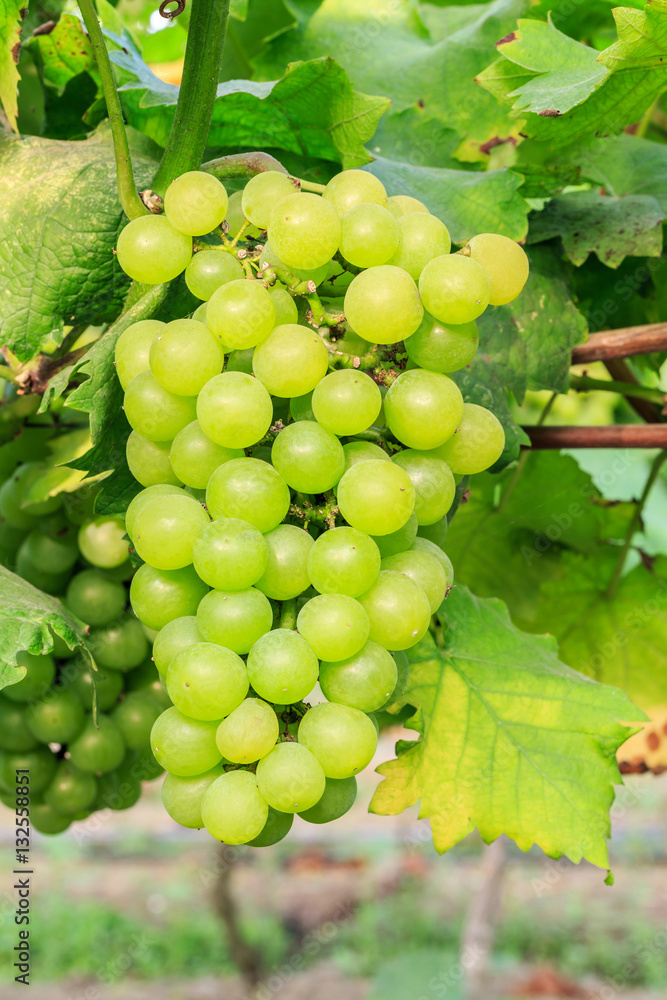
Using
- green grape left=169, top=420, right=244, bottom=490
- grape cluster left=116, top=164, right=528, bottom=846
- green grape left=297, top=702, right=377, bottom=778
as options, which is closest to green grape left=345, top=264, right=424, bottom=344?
grape cluster left=116, top=164, right=528, bottom=846

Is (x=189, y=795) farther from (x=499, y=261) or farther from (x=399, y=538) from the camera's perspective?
(x=499, y=261)

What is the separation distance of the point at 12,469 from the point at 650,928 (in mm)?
4541

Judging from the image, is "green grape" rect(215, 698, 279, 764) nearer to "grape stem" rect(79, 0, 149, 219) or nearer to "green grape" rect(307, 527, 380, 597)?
"green grape" rect(307, 527, 380, 597)

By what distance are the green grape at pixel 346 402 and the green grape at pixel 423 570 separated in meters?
0.09

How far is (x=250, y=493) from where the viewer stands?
46 centimetres

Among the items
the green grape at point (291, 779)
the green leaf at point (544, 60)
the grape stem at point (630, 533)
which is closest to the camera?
the green grape at point (291, 779)

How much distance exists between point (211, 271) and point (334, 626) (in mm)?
228

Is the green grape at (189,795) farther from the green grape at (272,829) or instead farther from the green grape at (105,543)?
the green grape at (105,543)

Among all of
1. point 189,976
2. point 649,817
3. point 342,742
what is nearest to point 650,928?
point 649,817

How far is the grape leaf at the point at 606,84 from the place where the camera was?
57 cm

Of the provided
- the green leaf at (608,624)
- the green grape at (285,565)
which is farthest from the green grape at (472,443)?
the green leaf at (608,624)

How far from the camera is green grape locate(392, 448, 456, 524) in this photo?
51 cm

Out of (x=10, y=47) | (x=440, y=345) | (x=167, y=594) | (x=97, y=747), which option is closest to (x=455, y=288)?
(x=440, y=345)

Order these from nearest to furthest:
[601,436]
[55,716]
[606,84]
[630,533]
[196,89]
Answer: [196,89] < [606,84] < [55,716] < [601,436] < [630,533]
